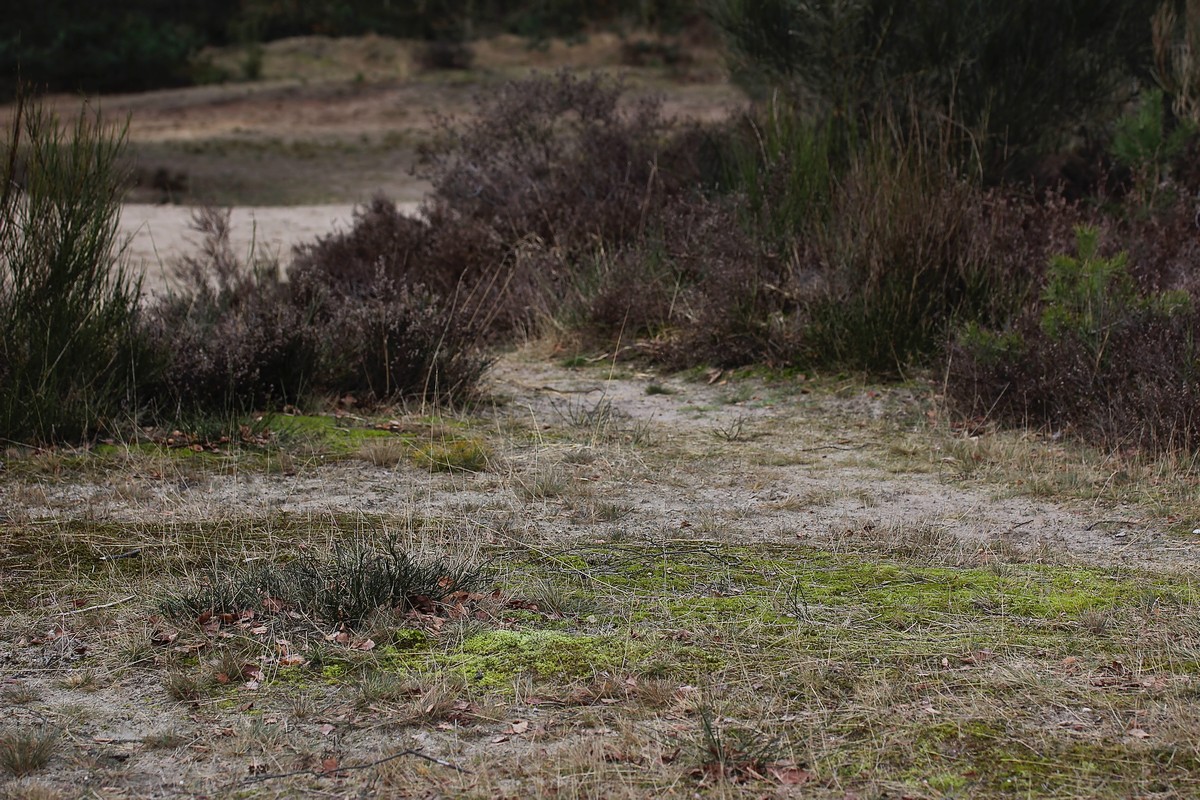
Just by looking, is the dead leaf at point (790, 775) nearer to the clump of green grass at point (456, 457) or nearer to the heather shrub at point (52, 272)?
the clump of green grass at point (456, 457)

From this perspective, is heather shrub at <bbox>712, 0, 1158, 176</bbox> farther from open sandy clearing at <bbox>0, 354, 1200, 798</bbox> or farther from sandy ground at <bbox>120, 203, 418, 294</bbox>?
open sandy clearing at <bbox>0, 354, 1200, 798</bbox>

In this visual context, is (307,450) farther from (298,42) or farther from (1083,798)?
(298,42)

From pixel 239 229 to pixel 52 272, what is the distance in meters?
8.00

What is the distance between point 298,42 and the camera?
38.5m

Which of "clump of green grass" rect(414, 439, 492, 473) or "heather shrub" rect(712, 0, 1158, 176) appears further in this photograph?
"heather shrub" rect(712, 0, 1158, 176)

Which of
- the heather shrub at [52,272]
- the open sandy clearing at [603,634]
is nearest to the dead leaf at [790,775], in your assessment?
the open sandy clearing at [603,634]

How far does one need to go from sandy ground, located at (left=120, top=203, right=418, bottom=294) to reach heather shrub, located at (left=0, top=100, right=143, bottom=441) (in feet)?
13.4

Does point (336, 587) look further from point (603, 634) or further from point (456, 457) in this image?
point (456, 457)

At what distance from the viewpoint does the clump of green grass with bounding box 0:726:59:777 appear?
2906 millimetres

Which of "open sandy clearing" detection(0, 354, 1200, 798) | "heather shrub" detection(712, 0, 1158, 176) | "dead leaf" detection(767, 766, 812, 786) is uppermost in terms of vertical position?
"heather shrub" detection(712, 0, 1158, 176)

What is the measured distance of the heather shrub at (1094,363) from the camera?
227 inches

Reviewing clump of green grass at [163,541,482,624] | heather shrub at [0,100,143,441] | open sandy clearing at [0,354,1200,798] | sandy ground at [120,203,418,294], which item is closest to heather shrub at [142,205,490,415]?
heather shrub at [0,100,143,441]

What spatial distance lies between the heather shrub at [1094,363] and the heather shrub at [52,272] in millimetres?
4116

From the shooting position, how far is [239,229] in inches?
533
